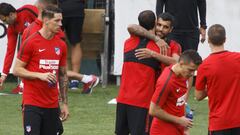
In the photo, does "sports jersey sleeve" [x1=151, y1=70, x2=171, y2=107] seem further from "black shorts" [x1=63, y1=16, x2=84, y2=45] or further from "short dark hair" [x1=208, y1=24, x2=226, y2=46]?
"black shorts" [x1=63, y1=16, x2=84, y2=45]

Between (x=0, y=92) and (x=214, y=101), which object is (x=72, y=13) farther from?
(x=214, y=101)

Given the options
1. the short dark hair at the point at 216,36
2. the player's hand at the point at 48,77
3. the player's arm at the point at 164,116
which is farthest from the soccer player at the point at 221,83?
the player's hand at the point at 48,77

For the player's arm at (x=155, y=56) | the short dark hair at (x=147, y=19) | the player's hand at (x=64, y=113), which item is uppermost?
the short dark hair at (x=147, y=19)

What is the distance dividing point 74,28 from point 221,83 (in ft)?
20.5

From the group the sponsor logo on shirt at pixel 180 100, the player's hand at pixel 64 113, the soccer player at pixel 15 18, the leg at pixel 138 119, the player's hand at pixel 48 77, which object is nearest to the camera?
the sponsor logo on shirt at pixel 180 100

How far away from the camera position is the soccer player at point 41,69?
8.51 m

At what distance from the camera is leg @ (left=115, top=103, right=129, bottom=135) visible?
Result: 8.87 metres

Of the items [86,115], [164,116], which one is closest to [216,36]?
[164,116]

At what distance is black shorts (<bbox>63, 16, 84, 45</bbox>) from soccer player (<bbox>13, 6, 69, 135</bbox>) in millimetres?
5359

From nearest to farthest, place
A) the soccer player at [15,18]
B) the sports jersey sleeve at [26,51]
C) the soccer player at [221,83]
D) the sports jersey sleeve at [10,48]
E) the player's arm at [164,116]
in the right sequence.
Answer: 1. the player's arm at [164,116]
2. the soccer player at [221,83]
3. the sports jersey sleeve at [26,51]
4. the sports jersey sleeve at [10,48]
5. the soccer player at [15,18]

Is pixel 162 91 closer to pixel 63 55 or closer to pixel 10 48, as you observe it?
pixel 63 55

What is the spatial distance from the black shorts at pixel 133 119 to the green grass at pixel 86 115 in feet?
5.92

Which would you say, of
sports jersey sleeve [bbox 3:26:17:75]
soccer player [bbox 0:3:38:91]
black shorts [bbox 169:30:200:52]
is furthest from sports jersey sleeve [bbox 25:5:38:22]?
black shorts [bbox 169:30:200:52]

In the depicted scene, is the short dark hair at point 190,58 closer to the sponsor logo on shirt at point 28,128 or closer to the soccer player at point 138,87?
the soccer player at point 138,87
